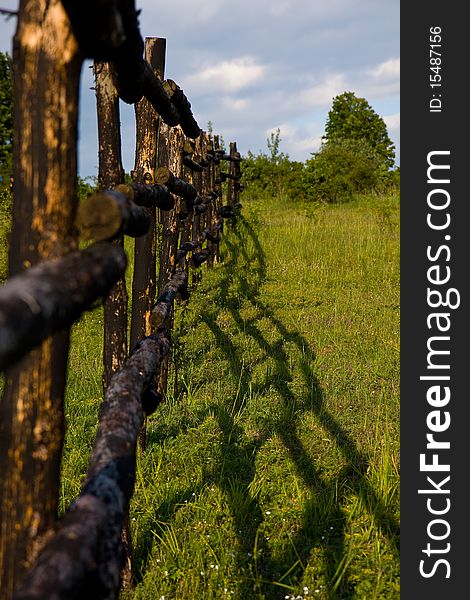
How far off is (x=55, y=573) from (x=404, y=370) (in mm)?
2459

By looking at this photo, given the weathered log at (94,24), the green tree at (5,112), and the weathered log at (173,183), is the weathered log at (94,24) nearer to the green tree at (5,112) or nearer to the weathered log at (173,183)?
the weathered log at (173,183)

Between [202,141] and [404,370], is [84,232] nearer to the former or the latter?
[404,370]

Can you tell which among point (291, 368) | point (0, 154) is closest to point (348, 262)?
point (291, 368)

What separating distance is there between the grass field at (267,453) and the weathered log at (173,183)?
136 centimetres

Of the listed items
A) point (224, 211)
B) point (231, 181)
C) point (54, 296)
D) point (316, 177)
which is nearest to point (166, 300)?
point (54, 296)

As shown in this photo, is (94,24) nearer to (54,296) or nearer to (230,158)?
(54,296)

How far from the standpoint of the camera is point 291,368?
226 inches

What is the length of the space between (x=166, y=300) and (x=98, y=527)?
2946 mm

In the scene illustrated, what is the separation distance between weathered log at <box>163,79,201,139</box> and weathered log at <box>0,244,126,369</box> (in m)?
2.91

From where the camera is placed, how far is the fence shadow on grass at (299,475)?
292 centimetres

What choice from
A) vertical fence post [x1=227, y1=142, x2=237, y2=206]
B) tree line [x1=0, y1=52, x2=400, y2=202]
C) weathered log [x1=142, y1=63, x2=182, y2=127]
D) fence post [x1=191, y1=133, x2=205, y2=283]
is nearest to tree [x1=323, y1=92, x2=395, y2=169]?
tree line [x1=0, y1=52, x2=400, y2=202]

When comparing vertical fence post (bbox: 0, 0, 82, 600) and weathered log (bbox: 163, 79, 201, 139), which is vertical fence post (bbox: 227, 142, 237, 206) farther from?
vertical fence post (bbox: 0, 0, 82, 600)

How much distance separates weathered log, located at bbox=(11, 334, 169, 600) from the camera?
1196mm

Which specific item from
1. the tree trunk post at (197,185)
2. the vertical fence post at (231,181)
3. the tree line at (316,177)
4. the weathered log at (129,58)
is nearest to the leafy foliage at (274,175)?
the tree line at (316,177)
